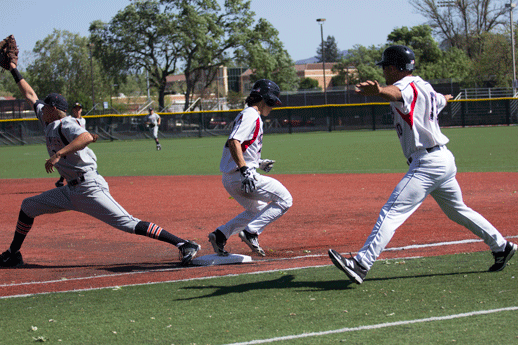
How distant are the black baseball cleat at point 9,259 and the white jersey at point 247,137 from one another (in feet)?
8.60

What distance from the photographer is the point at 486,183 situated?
39.3ft

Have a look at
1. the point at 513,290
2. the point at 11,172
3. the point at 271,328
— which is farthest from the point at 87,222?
the point at 11,172

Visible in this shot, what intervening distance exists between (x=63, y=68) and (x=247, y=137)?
72.3 meters

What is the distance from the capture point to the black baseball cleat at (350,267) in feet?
15.0

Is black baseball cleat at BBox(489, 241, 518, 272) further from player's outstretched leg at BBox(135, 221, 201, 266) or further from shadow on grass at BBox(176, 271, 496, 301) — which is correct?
player's outstretched leg at BBox(135, 221, 201, 266)

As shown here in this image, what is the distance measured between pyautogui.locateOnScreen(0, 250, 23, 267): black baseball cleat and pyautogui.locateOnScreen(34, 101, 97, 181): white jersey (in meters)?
1.18

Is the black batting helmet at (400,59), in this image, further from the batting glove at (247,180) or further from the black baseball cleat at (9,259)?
the black baseball cleat at (9,259)

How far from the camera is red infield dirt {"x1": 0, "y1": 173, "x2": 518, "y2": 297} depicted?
5.88m

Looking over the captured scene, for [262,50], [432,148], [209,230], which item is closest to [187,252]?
[209,230]

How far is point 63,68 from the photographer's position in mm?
72312

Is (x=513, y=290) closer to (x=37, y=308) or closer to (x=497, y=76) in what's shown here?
(x=37, y=308)

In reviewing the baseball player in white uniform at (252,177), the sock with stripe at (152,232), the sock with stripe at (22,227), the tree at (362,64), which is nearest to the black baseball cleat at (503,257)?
the baseball player in white uniform at (252,177)

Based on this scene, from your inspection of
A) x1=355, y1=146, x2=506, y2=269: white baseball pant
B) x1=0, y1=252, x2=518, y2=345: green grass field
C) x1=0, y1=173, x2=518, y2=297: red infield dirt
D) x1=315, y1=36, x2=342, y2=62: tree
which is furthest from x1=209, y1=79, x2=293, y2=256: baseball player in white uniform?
x1=315, y1=36, x2=342, y2=62: tree

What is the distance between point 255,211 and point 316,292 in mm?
1610
